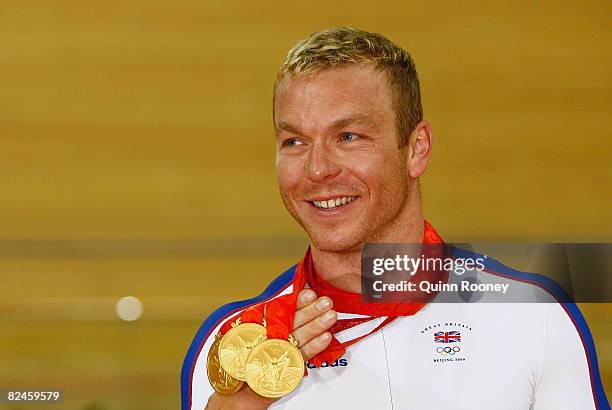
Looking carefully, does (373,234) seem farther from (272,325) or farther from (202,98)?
(202,98)

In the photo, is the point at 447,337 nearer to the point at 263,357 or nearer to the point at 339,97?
the point at 263,357

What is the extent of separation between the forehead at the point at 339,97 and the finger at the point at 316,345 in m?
0.28

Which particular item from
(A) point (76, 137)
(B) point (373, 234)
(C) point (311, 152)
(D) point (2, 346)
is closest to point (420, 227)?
(B) point (373, 234)

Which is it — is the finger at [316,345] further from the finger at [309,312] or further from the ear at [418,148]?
the ear at [418,148]

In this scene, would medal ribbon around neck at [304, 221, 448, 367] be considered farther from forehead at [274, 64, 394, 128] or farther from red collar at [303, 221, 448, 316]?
forehead at [274, 64, 394, 128]

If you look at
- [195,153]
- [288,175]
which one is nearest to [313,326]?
[288,175]

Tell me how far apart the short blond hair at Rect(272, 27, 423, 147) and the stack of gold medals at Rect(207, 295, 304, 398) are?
1.01 ft

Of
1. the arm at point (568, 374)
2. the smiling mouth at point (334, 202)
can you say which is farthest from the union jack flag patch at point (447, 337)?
the smiling mouth at point (334, 202)

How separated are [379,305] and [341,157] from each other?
215mm

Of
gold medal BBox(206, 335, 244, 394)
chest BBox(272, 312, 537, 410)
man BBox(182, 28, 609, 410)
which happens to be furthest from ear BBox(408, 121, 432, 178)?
gold medal BBox(206, 335, 244, 394)

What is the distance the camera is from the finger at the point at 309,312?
95 centimetres

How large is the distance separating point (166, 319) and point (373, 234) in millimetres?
407

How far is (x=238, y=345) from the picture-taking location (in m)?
0.98

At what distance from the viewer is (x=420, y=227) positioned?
1.07 metres
